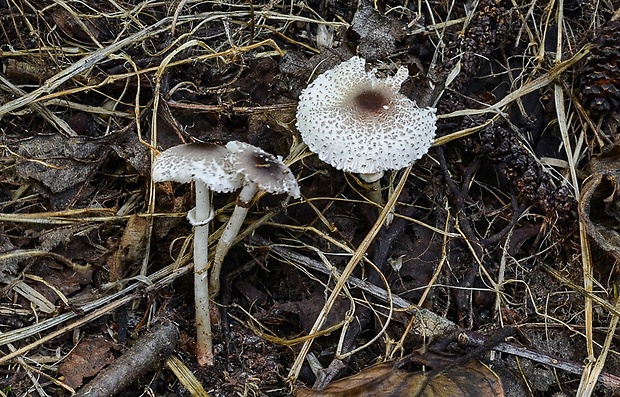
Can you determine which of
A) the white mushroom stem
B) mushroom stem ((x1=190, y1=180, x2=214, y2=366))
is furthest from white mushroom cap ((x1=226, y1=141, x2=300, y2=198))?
the white mushroom stem

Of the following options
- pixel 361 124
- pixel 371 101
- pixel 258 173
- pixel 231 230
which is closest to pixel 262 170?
pixel 258 173

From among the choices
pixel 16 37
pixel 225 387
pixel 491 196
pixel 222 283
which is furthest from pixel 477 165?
pixel 16 37

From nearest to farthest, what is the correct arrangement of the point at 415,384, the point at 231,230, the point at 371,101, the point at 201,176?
1. the point at 201,176
2. the point at 415,384
3. the point at 231,230
4. the point at 371,101

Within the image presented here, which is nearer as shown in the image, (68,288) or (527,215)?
(68,288)

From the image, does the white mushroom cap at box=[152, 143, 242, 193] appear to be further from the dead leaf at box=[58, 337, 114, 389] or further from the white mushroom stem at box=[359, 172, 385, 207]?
the dead leaf at box=[58, 337, 114, 389]

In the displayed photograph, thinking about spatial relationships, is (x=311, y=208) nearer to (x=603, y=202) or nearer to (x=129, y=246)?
(x=129, y=246)

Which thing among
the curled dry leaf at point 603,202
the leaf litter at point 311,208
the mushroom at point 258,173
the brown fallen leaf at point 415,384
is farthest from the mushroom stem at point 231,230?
the curled dry leaf at point 603,202

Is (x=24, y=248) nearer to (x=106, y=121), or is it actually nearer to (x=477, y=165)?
(x=106, y=121)
